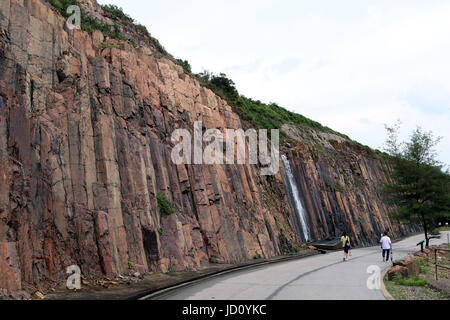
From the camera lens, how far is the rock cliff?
41.2 ft

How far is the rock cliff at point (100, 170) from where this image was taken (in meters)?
12.5

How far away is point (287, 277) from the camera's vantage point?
1590cm

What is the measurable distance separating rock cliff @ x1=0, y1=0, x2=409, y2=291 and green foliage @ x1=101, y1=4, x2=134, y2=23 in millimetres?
2846

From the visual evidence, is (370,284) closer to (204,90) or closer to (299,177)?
(204,90)

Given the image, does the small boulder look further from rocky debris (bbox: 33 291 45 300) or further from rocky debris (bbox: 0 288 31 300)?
rocky debris (bbox: 0 288 31 300)

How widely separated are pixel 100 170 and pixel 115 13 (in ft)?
70.2

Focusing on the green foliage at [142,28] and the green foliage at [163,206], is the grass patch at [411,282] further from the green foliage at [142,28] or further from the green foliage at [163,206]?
the green foliage at [142,28]

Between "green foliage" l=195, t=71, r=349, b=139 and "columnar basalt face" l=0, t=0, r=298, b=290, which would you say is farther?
A: "green foliage" l=195, t=71, r=349, b=139

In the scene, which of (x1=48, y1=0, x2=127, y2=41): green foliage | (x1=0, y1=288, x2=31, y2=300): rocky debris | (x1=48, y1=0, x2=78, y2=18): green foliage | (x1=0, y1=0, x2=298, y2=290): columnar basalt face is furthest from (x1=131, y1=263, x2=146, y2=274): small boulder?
(x1=48, y1=0, x2=78, y2=18): green foliage

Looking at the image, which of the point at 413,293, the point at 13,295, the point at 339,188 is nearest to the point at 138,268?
the point at 13,295

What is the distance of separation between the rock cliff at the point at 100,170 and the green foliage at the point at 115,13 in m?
2.85

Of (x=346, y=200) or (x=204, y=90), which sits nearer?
(x=204, y=90)
